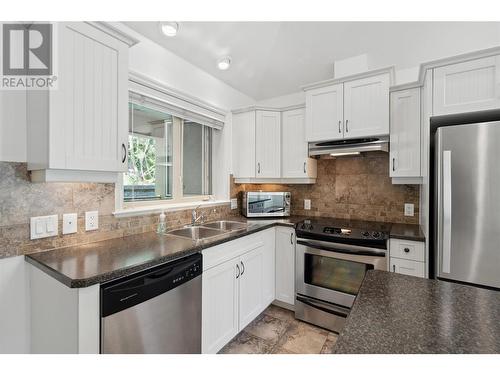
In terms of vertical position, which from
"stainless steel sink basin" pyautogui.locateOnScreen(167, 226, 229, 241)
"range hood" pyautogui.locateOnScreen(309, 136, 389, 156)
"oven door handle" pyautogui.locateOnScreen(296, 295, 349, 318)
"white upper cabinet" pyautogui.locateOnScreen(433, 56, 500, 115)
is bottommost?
"oven door handle" pyautogui.locateOnScreen(296, 295, 349, 318)

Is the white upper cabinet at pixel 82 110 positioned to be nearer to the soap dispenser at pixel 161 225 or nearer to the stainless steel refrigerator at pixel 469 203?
the soap dispenser at pixel 161 225

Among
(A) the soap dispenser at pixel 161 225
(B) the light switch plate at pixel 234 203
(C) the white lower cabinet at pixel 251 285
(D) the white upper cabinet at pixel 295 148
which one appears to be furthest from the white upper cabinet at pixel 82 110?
(D) the white upper cabinet at pixel 295 148

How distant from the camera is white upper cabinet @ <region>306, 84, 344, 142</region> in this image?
2.46 metres

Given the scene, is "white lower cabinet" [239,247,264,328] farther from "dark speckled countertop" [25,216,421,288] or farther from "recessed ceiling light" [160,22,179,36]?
"recessed ceiling light" [160,22,179,36]

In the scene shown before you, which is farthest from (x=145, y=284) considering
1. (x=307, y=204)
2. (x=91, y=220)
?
(x=307, y=204)

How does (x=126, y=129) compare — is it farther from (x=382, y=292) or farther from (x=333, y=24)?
(x=333, y=24)

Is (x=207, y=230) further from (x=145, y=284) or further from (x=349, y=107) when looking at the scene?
(x=349, y=107)

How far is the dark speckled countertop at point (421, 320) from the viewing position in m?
0.64

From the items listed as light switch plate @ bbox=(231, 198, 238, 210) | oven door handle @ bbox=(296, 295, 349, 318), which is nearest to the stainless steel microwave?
light switch plate @ bbox=(231, 198, 238, 210)

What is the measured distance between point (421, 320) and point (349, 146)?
1.88 meters

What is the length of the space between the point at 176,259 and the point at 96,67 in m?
1.18

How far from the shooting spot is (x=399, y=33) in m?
2.27

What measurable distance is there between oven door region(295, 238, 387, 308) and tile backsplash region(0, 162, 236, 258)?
1531 millimetres

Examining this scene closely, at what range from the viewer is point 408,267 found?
6.41ft
